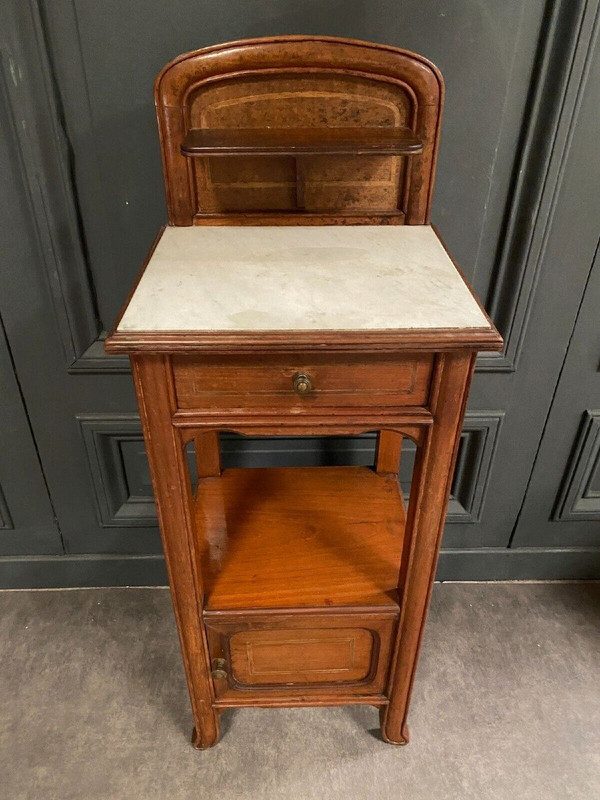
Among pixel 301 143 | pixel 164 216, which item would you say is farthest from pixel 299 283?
pixel 164 216

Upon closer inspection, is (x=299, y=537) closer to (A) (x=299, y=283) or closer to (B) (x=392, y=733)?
(B) (x=392, y=733)

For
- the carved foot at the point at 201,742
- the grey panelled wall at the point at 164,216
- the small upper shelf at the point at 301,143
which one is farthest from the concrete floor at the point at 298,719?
the small upper shelf at the point at 301,143

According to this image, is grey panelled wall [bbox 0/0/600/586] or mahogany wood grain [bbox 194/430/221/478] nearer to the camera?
grey panelled wall [bbox 0/0/600/586]

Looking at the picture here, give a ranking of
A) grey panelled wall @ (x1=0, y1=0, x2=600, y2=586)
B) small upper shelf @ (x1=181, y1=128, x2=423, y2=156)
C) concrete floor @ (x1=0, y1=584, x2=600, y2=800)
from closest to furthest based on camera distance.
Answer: small upper shelf @ (x1=181, y1=128, x2=423, y2=156), grey panelled wall @ (x1=0, y1=0, x2=600, y2=586), concrete floor @ (x1=0, y1=584, x2=600, y2=800)

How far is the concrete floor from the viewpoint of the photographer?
1372mm

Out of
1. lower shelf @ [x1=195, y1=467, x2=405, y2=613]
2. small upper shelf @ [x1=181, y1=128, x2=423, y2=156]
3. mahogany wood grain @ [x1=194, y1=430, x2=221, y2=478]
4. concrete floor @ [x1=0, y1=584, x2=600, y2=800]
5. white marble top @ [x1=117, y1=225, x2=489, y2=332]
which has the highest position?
small upper shelf @ [x1=181, y1=128, x2=423, y2=156]

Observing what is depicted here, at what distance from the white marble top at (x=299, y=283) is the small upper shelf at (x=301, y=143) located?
0.15 m

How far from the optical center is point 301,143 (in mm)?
992

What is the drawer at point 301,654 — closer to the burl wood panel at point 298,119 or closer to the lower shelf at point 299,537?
the lower shelf at point 299,537

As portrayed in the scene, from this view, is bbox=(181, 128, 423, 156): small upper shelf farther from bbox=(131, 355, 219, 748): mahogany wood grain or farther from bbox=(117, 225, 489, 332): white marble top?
bbox=(131, 355, 219, 748): mahogany wood grain

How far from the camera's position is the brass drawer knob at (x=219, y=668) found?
4.22ft

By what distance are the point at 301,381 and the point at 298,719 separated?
100 cm

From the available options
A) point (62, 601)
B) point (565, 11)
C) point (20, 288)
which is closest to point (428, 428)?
point (565, 11)

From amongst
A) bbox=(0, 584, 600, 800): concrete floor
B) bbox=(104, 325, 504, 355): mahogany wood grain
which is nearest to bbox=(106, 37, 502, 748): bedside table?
bbox=(104, 325, 504, 355): mahogany wood grain
